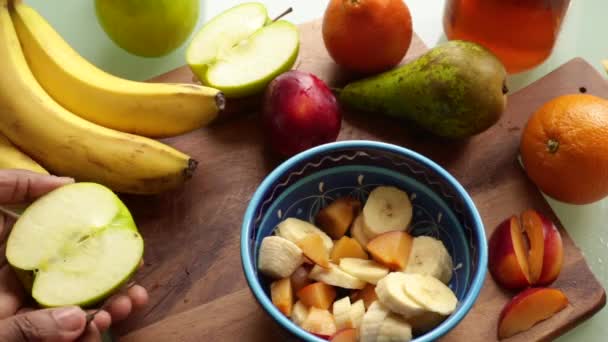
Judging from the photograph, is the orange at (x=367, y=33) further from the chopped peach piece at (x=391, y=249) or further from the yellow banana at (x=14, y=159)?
the yellow banana at (x=14, y=159)

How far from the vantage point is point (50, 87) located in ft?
2.78

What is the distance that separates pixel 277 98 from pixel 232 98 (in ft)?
0.33

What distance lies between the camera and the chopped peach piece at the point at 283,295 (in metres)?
0.72

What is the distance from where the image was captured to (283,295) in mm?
727

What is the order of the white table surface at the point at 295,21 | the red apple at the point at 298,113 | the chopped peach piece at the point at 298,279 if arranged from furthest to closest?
the white table surface at the point at 295,21 < the red apple at the point at 298,113 < the chopped peach piece at the point at 298,279

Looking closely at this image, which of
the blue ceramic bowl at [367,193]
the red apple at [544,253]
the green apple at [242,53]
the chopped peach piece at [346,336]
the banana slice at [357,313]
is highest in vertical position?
the green apple at [242,53]

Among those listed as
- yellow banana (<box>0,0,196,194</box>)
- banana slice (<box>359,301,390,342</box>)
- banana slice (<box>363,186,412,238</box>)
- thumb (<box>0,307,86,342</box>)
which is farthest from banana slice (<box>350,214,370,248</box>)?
thumb (<box>0,307,86,342</box>)

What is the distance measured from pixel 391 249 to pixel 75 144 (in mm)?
401

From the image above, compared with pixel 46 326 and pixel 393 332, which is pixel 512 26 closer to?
pixel 393 332

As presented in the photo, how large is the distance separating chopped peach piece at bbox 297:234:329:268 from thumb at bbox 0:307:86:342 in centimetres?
24

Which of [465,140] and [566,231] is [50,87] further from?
[566,231]

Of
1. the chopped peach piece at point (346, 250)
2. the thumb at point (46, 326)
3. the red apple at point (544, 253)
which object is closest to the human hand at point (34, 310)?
the thumb at point (46, 326)

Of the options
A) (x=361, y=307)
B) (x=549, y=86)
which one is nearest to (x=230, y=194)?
(x=361, y=307)

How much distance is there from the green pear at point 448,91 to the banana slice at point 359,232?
18 cm
